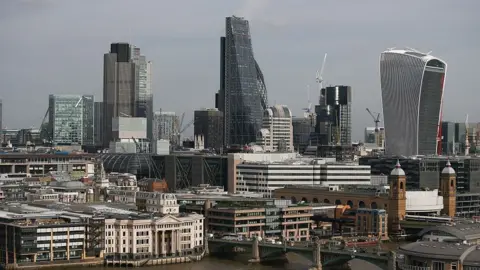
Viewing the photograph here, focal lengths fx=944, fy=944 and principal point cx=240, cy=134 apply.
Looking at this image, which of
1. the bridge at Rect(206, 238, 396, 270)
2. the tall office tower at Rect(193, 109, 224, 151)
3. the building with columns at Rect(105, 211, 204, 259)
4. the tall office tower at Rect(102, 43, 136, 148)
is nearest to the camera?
the bridge at Rect(206, 238, 396, 270)

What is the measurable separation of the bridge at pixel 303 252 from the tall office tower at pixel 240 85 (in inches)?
4012

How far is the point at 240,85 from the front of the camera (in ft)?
549

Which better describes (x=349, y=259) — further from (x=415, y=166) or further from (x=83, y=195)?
(x=415, y=166)

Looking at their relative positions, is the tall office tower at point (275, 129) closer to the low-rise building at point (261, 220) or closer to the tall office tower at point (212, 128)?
the tall office tower at point (212, 128)

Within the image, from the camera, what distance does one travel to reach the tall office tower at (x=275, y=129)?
154750 millimetres

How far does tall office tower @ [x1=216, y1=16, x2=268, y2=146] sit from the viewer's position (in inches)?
6501

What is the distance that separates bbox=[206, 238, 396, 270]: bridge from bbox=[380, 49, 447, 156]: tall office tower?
65.6 metres

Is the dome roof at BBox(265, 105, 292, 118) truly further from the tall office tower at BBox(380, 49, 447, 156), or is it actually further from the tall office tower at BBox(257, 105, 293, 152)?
the tall office tower at BBox(380, 49, 447, 156)

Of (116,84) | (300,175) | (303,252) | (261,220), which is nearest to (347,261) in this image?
(303,252)

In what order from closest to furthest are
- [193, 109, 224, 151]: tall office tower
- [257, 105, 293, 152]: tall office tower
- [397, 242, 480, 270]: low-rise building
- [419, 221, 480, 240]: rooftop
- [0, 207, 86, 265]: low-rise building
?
[397, 242, 480, 270]: low-rise building
[0, 207, 86, 265]: low-rise building
[419, 221, 480, 240]: rooftop
[257, 105, 293, 152]: tall office tower
[193, 109, 224, 151]: tall office tower

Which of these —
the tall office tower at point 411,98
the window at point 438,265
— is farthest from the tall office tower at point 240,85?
the window at point 438,265

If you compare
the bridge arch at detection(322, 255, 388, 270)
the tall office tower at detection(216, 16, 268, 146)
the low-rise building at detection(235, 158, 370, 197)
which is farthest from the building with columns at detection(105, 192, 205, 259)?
the tall office tower at detection(216, 16, 268, 146)

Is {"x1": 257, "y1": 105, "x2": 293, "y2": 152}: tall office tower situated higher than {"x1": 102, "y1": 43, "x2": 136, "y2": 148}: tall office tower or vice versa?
{"x1": 102, "y1": 43, "x2": 136, "y2": 148}: tall office tower

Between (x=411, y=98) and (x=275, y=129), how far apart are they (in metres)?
37.7
